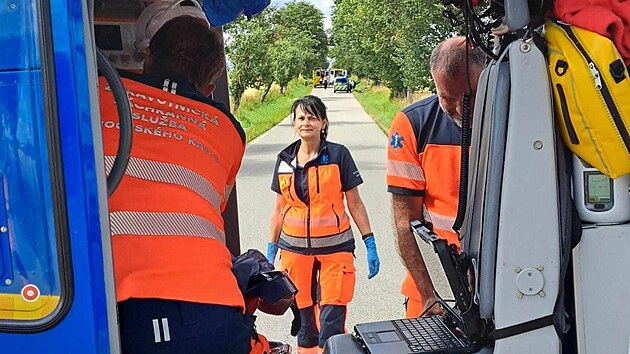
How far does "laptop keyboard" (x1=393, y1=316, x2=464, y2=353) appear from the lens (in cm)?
198

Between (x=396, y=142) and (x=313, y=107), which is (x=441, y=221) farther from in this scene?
(x=313, y=107)

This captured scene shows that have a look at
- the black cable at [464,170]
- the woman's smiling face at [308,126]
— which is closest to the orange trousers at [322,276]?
the woman's smiling face at [308,126]

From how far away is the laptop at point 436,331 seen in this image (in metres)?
1.96

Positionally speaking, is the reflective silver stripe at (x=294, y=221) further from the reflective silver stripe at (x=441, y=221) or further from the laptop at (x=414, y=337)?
the laptop at (x=414, y=337)

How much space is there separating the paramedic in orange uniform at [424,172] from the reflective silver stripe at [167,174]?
4.61ft

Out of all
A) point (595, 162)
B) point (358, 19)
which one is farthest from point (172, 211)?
point (358, 19)

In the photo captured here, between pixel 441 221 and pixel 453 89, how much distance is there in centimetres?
60

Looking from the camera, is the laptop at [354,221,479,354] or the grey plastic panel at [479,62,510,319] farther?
the laptop at [354,221,479,354]

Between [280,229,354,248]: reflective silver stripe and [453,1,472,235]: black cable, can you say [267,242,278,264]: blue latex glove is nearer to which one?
[280,229,354,248]: reflective silver stripe

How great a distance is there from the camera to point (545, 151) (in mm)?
1721

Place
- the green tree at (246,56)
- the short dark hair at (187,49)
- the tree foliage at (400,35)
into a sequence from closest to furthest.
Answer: the short dark hair at (187,49), the tree foliage at (400,35), the green tree at (246,56)

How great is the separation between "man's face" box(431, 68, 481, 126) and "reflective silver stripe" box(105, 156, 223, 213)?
1.32 m

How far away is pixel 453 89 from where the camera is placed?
301 cm

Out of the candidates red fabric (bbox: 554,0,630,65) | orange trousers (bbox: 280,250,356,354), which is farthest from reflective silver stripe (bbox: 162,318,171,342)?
orange trousers (bbox: 280,250,356,354)
